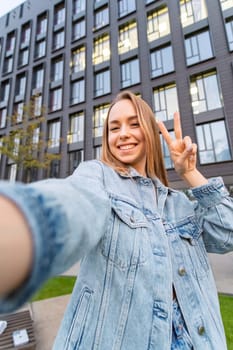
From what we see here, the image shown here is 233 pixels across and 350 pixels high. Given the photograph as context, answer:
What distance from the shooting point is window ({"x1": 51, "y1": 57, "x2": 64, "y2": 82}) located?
17.2 m

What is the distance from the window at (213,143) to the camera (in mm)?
10938

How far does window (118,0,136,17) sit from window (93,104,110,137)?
7.52 m

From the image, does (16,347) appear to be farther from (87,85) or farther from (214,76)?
(87,85)

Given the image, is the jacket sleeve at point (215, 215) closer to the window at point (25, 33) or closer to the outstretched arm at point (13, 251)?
the outstretched arm at point (13, 251)

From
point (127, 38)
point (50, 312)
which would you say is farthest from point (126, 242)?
point (127, 38)

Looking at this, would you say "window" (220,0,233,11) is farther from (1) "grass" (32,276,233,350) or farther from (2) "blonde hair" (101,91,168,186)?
(2) "blonde hair" (101,91,168,186)

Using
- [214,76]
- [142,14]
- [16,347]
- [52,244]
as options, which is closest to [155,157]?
[52,244]

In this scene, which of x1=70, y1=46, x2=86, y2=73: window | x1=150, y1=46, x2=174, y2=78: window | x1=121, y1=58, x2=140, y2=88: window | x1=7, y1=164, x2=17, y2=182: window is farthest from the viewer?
x1=7, y1=164, x2=17, y2=182: window

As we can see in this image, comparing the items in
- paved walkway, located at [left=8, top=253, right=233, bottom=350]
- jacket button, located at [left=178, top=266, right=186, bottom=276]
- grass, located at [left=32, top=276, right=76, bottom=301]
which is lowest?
grass, located at [left=32, top=276, right=76, bottom=301]

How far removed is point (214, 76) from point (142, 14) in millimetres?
7478

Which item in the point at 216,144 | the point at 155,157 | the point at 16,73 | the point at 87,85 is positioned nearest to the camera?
the point at 155,157

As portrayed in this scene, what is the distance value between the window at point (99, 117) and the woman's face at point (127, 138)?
1356cm

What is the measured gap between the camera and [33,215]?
1.24 ft

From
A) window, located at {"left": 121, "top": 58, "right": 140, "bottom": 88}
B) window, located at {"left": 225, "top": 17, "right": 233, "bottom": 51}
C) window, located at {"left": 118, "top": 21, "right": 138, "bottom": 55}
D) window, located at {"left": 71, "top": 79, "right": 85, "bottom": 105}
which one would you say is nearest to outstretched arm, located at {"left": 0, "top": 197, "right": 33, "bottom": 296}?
window, located at {"left": 225, "top": 17, "right": 233, "bottom": 51}
